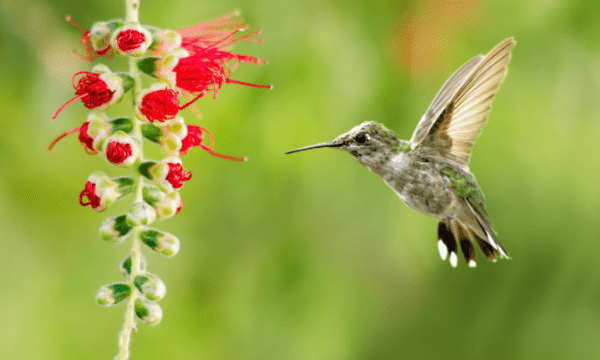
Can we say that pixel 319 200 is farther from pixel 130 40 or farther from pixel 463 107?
pixel 130 40

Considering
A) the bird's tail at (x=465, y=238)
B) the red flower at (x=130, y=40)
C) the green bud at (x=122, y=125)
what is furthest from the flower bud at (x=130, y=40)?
the bird's tail at (x=465, y=238)

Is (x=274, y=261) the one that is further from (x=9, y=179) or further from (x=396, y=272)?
(x=9, y=179)

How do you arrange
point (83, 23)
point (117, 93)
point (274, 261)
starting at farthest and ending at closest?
point (274, 261) < point (83, 23) < point (117, 93)

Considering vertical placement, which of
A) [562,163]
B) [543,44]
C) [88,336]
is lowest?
[88,336]

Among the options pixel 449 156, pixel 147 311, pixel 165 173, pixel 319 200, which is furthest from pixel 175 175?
pixel 319 200

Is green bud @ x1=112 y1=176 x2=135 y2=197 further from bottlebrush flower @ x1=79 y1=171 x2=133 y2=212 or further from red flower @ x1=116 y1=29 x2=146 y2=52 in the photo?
red flower @ x1=116 y1=29 x2=146 y2=52

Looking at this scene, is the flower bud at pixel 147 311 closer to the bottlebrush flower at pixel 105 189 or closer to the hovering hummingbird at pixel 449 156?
the bottlebrush flower at pixel 105 189

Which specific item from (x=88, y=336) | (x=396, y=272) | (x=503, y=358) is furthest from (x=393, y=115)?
(x=88, y=336)
